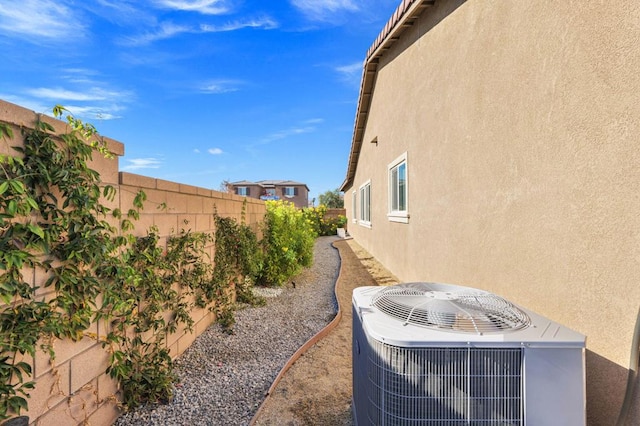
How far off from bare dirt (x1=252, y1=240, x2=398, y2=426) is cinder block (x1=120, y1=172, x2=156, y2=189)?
2160 millimetres

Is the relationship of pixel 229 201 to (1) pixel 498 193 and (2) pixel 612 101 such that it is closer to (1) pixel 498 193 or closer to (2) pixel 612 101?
(1) pixel 498 193

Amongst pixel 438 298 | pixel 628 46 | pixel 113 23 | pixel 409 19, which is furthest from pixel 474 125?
pixel 113 23

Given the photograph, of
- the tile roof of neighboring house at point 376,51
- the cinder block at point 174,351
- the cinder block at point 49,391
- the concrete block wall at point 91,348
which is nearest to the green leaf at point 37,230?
the concrete block wall at point 91,348

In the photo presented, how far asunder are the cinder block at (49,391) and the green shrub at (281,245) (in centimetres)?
474

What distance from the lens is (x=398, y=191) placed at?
6922mm

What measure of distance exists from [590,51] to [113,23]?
5938mm

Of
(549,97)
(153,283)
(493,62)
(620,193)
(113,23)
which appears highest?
(113,23)

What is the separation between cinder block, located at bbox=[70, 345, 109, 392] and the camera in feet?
6.52

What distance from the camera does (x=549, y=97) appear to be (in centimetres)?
213

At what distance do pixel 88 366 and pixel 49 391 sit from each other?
0.98 ft

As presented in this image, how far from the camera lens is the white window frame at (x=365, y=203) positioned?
1135 cm

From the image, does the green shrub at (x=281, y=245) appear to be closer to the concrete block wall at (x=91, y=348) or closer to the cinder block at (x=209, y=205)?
the cinder block at (x=209, y=205)

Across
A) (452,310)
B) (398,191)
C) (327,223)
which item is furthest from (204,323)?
(327,223)

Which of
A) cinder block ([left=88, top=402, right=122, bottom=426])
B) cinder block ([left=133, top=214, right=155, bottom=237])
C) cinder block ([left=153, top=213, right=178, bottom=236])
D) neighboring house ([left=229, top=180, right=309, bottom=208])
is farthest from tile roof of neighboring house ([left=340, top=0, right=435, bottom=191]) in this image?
neighboring house ([left=229, top=180, right=309, bottom=208])
